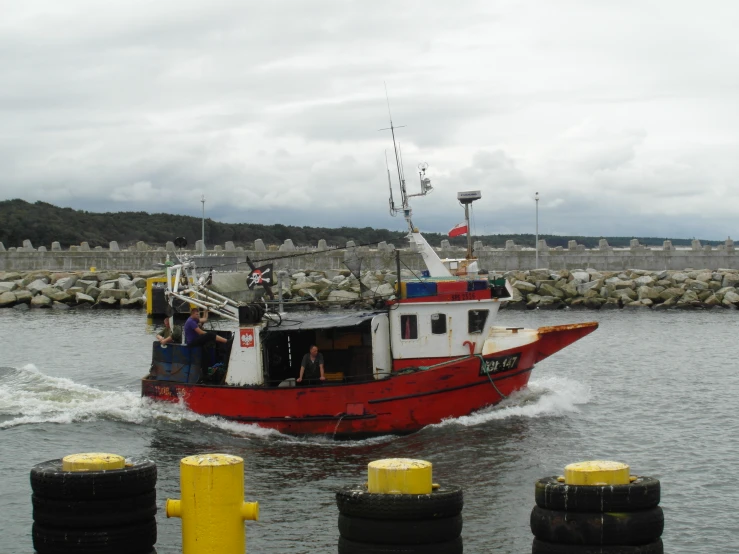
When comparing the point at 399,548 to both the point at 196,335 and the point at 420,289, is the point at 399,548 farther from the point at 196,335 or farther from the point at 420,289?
the point at 196,335

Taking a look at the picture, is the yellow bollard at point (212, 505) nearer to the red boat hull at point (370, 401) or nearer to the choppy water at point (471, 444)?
the choppy water at point (471, 444)

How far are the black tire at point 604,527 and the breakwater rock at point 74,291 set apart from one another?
49.1 meters

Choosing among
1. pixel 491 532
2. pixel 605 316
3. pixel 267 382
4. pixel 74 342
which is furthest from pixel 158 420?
pixel 605 316

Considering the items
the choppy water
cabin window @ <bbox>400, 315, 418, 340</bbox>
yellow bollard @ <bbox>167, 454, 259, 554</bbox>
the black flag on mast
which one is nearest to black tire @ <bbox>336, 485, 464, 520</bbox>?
yellow bollard @ <bbox>167, 454, 259, 554</bbox>

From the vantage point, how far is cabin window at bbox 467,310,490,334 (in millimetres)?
19719

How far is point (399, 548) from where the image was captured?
7.14 metres

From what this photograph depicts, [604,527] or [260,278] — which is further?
[260,278]

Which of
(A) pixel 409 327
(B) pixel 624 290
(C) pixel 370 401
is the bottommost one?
(C) pixel 370 401

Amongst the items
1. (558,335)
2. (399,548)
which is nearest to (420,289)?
(558,335)

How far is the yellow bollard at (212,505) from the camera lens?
732 centimetres

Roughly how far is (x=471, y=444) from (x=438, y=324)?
2532mm

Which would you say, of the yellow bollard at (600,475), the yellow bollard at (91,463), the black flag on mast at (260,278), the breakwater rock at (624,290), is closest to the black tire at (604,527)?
the yellow bollard at (600,475)

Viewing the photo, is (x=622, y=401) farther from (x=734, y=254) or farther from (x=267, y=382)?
(x=734, y=254)

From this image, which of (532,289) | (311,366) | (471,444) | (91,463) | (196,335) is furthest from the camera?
(532,289)
